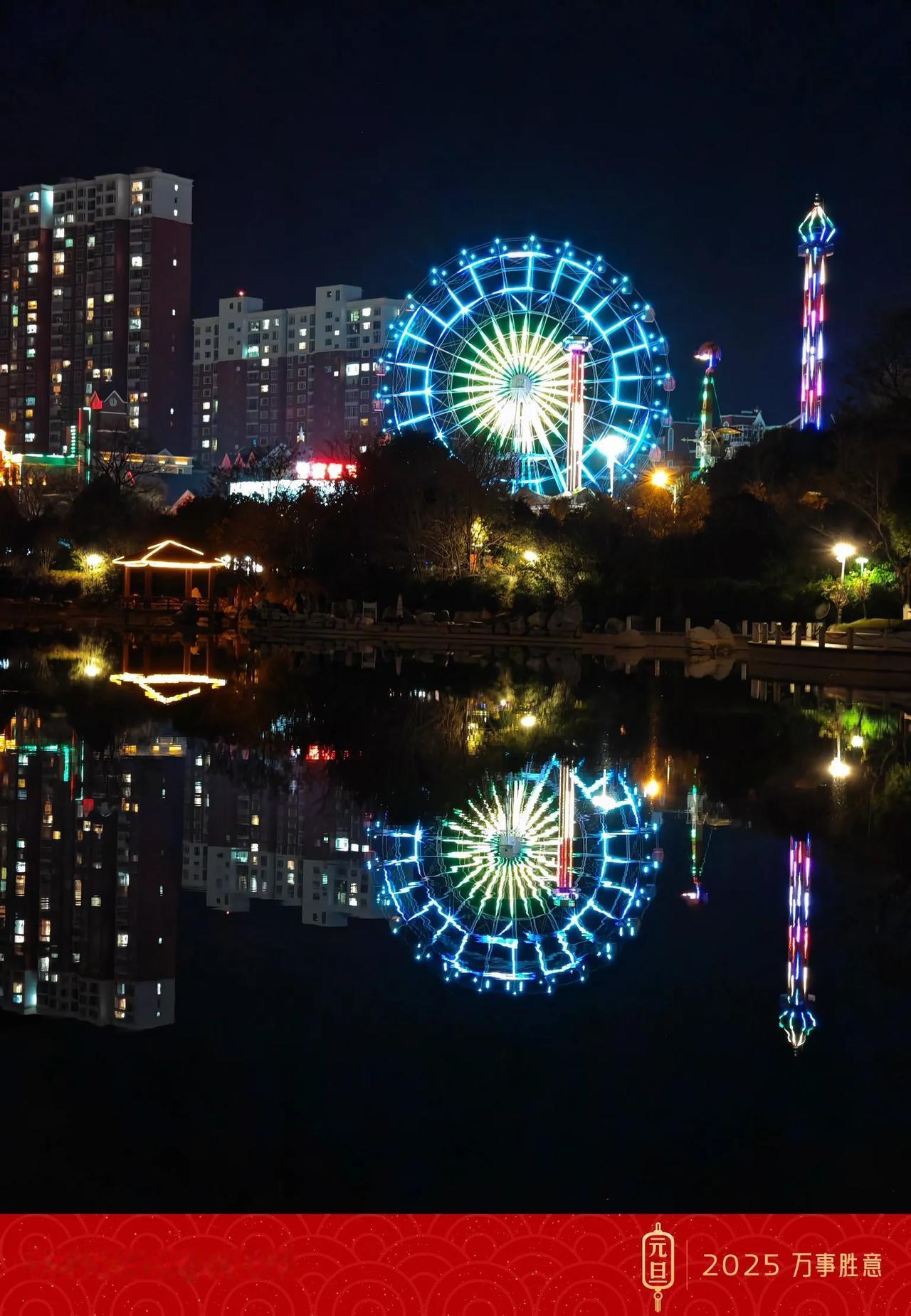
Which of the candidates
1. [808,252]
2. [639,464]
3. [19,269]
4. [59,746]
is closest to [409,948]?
[59,746]

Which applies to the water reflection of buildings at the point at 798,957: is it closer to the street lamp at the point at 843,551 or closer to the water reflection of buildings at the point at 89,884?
the water reflection of buildings at the point at 89,884

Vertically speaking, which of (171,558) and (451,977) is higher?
(171,558)

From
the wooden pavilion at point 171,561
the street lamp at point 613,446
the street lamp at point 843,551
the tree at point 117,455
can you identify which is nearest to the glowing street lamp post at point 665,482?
the street lamp at point 613,446

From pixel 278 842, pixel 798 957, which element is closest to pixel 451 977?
pixel 798 957

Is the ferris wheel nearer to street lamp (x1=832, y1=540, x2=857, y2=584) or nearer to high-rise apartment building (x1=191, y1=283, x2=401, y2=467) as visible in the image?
street lamp (x1=832, y1=540, x2=857, y2=584)

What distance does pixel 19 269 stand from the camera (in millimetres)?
117438

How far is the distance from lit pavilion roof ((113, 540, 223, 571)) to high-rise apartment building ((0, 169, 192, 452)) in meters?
64.8

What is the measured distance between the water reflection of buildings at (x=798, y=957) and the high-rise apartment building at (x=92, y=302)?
4375 inches

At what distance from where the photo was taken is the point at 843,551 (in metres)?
40.3

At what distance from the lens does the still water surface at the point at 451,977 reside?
3.79 m

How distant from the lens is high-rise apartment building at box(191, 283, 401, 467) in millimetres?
120625

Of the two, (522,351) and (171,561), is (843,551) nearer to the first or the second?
(522,351)

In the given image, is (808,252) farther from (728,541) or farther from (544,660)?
(544,660)

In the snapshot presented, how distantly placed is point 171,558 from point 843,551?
24.3 m
